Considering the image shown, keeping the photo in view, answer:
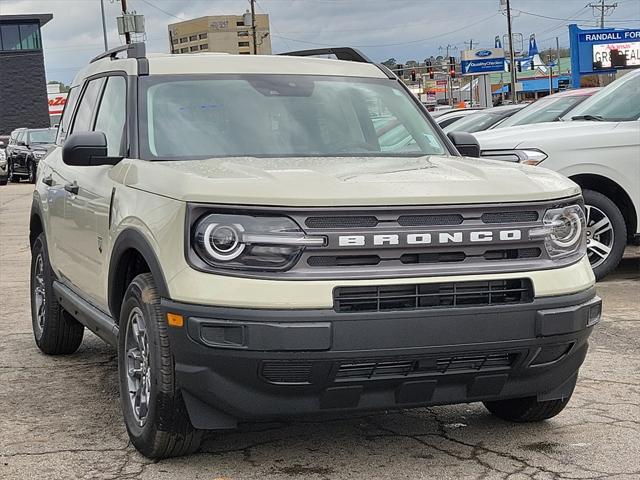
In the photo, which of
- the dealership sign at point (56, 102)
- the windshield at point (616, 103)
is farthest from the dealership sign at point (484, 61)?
the windshield at point (616, 103)

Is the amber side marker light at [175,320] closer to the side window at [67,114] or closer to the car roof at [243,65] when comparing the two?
the car roof at [243,65]

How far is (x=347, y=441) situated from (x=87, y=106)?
9.32 feet

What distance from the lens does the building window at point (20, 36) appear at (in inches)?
2414

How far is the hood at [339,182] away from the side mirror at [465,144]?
83cm

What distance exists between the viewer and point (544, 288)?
13.2ft

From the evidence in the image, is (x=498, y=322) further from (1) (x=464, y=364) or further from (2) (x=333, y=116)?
(2) (x=333, y=116)

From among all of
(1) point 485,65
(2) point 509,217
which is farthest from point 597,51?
(2) point 509,217

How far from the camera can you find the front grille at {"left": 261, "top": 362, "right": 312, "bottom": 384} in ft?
12.5

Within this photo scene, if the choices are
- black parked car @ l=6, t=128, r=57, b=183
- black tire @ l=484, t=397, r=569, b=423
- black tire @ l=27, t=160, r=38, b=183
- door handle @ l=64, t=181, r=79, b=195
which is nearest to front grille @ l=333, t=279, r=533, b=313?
black tire @ l=484, t=397, r=569, b=423

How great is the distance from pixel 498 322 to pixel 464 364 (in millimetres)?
220

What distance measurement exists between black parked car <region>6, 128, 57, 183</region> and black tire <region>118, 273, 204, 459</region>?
26514 mm

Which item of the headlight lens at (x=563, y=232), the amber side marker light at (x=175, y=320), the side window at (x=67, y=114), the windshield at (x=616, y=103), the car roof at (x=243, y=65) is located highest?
the car roof at (x=243, y=65)

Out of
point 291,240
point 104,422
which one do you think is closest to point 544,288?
point 291,240

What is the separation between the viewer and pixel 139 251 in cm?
428
